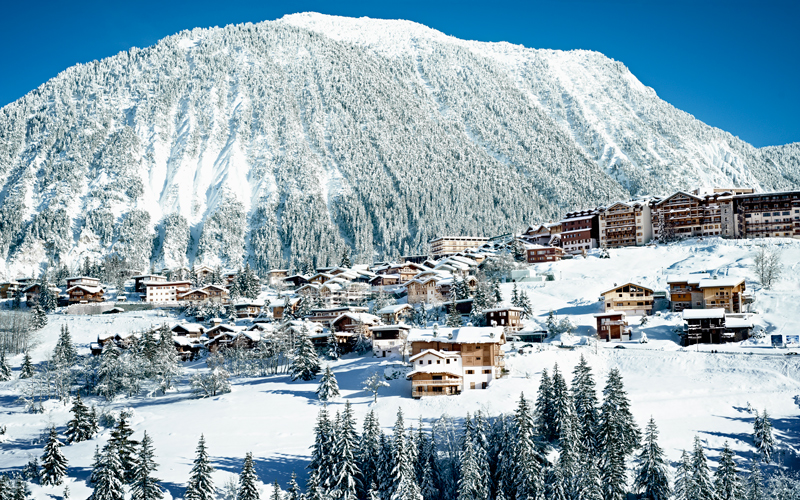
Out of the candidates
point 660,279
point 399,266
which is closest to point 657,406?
point 660,279

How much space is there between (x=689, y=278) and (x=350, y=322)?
126 ft

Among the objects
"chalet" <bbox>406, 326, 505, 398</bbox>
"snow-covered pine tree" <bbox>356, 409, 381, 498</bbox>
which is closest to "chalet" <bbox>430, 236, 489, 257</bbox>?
"chalet" <bbox>406, 326, 505, 398</bbox>

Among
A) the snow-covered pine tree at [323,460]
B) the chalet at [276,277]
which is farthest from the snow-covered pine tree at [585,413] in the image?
the chalet at [276,277]

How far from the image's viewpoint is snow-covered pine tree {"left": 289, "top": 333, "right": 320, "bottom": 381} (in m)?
67.6

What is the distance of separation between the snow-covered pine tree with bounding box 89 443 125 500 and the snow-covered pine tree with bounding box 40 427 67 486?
13.3ft

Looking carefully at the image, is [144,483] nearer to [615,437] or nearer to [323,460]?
[323,460]

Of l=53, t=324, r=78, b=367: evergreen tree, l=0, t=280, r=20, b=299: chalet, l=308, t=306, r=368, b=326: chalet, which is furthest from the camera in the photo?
l=0, t=280, r=20, b=299: chalet

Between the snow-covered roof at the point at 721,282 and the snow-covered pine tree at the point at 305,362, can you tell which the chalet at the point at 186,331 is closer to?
the snow-covered pine tree at the point at 305,362

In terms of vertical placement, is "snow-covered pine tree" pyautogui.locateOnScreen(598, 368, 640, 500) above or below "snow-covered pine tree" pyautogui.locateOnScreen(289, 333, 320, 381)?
below

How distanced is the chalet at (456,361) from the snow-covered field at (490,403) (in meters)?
1.53

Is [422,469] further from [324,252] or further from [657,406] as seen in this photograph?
[324,252]

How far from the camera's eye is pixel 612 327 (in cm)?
7394

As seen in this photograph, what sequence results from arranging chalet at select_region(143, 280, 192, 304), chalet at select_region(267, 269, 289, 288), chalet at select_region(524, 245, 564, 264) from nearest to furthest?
chalet at select_region(524, 245, 564, 264) → chalet at select_region(143, 280, 192, 304) → chalet at select_region(267, 269, 289, 288)

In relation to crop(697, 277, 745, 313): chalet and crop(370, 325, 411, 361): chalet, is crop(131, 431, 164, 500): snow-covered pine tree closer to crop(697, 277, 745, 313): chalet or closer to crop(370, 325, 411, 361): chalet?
crop(370, 325, 411, 361): chalet
